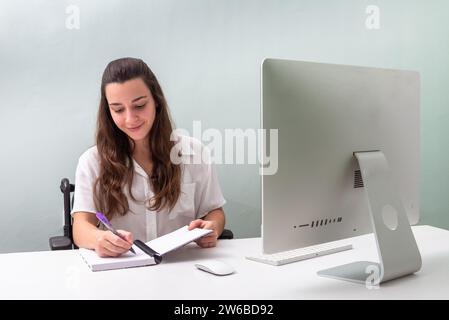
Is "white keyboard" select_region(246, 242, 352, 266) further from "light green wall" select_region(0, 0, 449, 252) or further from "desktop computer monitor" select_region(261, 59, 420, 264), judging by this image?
"light green wall" select_region(0, 0, 449, 252)

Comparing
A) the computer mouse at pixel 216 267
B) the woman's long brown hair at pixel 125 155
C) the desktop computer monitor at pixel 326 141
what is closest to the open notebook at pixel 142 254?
the computer mouse at pixel 216 267

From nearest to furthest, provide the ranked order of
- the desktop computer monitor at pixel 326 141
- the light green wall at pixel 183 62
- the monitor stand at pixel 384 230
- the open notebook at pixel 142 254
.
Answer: the desktop computer monitor at pixel 326 141 < the monitor stand at pixel 384 230 < the open notebook at pixel 142 254 < the light green wall at pixel 183 62

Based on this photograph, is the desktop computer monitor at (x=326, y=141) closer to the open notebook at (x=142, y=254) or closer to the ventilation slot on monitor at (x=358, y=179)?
the ventilation slot on monitor at (x=358, y=179)

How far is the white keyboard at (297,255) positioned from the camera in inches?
59.0

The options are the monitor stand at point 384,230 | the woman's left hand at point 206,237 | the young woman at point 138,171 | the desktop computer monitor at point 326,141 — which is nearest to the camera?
the desktop computer monitor at point 326,141

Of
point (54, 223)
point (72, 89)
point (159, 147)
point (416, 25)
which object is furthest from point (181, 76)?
point (416, 25)

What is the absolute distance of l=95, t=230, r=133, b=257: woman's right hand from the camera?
1.49 meters

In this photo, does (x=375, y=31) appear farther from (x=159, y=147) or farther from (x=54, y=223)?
(x=54, y=223)

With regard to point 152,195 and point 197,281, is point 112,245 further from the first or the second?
point 152,195

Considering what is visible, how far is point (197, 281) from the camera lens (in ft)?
4.31

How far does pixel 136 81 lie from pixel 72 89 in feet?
2.40

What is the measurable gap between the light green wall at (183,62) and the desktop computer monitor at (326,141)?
1.32 meters

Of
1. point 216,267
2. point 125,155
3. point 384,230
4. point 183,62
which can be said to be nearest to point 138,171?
point 125,155
